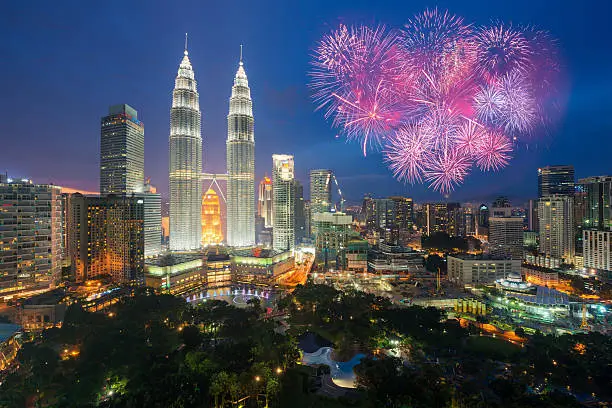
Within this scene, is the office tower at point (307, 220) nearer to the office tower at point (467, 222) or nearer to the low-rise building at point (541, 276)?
the office tower at point (467, 222)

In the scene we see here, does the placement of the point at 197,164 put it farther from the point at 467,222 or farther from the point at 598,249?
the point at 467,222

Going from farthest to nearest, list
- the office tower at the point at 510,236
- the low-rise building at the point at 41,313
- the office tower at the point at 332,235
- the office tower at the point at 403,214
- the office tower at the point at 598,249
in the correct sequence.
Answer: the office tower at the point at 403,214
the office tower at the point at 510,236
the office tower at the point at 332,235
the office tower at the point at 598,249
the low-rise building at the point at 41,313

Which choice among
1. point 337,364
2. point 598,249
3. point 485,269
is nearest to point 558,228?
point 598,249

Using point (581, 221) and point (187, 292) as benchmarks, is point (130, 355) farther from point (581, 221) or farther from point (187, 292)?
point (581, 221)

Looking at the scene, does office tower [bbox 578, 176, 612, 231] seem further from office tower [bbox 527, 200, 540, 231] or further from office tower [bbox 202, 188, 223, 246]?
office tower [bbox 202, 188, 223, 246]

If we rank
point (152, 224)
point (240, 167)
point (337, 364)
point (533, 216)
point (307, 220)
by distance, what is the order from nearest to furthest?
point (337, 364) → point (152, 224) → point (240, 167) → point (533, 216) → point (307, 220)

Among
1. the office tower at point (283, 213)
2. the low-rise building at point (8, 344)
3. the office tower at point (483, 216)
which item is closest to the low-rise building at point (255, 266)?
the office tower at point (283, 213)

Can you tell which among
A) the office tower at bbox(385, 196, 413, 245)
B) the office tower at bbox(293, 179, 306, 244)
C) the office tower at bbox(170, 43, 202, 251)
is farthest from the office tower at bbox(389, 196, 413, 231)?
the office tower at bbox(170, 43, 202, 251)
